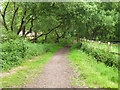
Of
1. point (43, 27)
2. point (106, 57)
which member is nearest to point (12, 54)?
point (106, 57)

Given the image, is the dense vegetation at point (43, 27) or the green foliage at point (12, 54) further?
the dense vegetation at point (43, 27)

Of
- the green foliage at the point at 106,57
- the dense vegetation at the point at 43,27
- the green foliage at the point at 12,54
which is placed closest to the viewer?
the green foliage at the point at 12,54

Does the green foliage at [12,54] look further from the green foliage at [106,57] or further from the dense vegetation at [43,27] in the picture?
the green foliage at [106,57]

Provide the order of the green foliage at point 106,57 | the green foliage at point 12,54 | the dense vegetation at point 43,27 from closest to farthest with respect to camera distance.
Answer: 1. the green foliage at point 12,54
2. the dense vegetation at point 43,27
3. the green foliage at point 106,57

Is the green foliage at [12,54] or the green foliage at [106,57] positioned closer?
the green foliage at [12,54]

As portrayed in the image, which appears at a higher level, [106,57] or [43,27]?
[43,27]

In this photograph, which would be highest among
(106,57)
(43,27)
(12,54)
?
(43,27)

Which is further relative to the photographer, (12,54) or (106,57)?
(106,57)

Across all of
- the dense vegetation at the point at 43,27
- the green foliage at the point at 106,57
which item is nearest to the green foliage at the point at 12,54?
the dense vegetation at the point at 43,27

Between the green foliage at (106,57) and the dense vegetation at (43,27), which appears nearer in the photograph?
the dense vegetation at (43,27)

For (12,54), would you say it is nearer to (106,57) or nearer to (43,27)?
(106,57)

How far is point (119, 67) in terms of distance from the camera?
29.9 feet

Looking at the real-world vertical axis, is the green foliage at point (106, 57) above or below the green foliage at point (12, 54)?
below

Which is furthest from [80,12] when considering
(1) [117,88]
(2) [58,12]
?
(1) [117,88]
